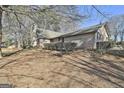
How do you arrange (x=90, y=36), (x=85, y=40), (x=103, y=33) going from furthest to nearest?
(x=103, y=33) → (x=85, y=40) → (x=90, y=36)

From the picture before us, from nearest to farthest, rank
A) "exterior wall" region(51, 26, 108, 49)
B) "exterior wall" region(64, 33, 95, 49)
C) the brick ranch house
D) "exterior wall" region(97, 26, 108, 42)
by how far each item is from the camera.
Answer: "exterior wall" region(51, 26, 108, 49) < the brick ranch house < "exterior wall" region(64, 33, 95, 49) < "exterior wall" region(97, 26, 108, 42)

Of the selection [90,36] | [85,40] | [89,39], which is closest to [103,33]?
[90,36]

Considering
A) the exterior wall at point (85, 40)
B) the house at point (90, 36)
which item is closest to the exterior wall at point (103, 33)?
the house at point (90, 36)

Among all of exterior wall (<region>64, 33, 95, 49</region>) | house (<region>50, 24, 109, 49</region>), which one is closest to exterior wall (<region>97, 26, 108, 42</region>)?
house (<region>50, 24, 109, 49</region>)

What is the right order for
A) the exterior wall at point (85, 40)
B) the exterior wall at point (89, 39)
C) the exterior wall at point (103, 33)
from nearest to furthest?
the exterior wall at point (89, 39) < the exterior wall at point (85, 40) < the exterior wall at point (103, 33)

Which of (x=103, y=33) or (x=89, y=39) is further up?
(x=103, y=33)

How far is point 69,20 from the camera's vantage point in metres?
10.6

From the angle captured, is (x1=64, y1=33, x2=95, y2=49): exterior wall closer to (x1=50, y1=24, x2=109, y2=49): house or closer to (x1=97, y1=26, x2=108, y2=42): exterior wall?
(x1=50, y1=24, x2=109, y2=49): house

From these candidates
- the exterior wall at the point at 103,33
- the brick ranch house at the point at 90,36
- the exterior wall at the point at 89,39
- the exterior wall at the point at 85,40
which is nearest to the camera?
the exterior wall at the point at 89,39

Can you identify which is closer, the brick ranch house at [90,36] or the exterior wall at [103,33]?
the brick ranch house at [90,36]

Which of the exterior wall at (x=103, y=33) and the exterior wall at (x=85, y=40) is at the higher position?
the exterior wall at (x=103, y=33)

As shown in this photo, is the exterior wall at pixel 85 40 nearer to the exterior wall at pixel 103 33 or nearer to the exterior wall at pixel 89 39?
the exterior wall at pixel 89 39

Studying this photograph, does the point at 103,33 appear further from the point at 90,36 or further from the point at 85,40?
the point at 85,40

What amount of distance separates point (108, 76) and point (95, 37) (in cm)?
1597
